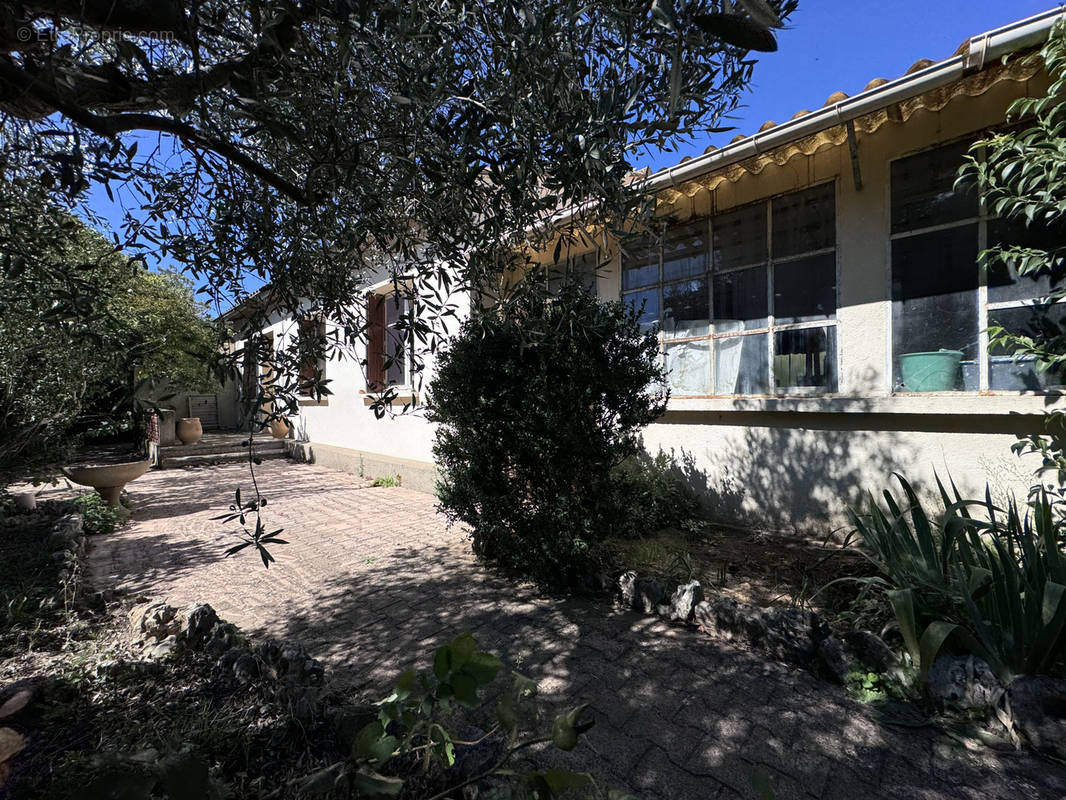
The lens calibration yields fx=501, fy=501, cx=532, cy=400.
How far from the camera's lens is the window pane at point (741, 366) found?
16.4 ft

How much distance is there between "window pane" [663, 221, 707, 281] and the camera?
5461 millimetres

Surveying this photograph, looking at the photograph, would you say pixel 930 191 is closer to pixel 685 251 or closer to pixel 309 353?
pixel 685 251

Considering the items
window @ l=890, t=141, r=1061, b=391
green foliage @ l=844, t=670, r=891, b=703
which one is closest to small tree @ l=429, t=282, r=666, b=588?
green foliage @ l=844, t=670, r=891, b=703

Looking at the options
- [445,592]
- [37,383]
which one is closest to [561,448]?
[445,592]

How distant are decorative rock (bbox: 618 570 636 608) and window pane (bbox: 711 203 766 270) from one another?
3446 millimetres

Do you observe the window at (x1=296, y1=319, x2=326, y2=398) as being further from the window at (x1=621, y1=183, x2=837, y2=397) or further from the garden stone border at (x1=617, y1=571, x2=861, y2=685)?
the window at (x1=621, y1=183, x2=837, y2=397)

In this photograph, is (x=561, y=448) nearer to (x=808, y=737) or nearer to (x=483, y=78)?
(x=808, y=737)

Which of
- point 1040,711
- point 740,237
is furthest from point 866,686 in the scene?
point 740,237

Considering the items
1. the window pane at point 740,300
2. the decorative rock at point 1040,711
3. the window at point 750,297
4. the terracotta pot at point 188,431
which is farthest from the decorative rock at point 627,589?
the terracotta pot at point 188,431

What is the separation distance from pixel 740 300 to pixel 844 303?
960mm

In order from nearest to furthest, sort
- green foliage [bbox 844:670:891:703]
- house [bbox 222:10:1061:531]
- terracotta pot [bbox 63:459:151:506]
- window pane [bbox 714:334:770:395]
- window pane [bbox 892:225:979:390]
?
green foliage [bbox 844:670:891:703]
house [bbox 222:10:1061:531]
window pane [bbox 892:225:979:390]
window pane [bbox 714:334:770:395]
terracotta pot [bbox 63:459:151:506]

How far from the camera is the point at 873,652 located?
8.13ft

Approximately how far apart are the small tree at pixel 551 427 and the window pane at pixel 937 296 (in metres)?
2.27

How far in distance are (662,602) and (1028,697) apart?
5.59ft
